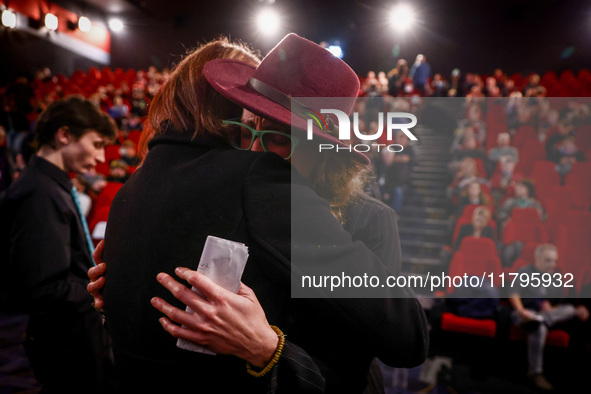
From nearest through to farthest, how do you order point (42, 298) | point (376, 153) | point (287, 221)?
point (287, 221)
point (42, 298)
point (376, 153)

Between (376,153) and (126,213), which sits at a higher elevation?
(376,153)

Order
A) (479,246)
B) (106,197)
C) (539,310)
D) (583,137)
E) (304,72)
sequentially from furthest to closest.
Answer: (583,137), (106,197), (479,246), (539,310), (304,72)

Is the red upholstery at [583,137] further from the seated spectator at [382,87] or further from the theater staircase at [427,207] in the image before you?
the seated spectator at [382,87]

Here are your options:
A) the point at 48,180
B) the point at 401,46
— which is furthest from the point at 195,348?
the point at 401,46

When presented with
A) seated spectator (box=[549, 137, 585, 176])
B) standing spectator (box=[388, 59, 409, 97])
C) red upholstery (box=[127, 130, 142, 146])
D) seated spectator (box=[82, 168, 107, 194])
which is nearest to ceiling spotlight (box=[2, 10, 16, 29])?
red upholstery (box=[127, 130, 142, 146])

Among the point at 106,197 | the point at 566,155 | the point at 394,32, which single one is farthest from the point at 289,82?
the point at 394,32

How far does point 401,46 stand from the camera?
11844mm

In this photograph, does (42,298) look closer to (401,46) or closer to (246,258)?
(246,258)

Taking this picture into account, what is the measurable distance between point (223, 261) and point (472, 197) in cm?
458

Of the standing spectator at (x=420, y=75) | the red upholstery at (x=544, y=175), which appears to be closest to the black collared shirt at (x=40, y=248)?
the red upholstery at (x=544, y=175)

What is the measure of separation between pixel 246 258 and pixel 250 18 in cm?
1283

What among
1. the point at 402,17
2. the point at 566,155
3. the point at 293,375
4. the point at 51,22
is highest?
the point at 402,17

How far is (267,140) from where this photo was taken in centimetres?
79

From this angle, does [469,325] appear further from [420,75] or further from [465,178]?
[420,75]
